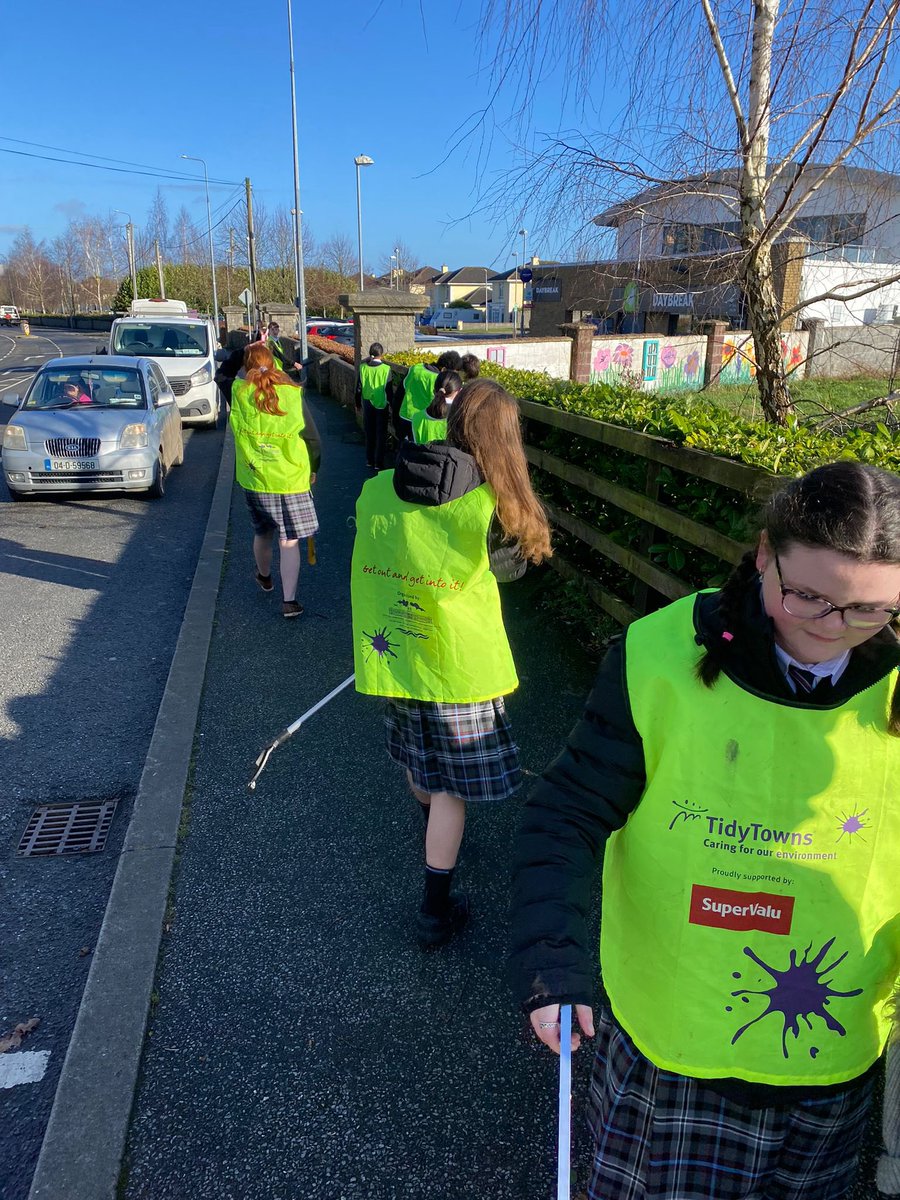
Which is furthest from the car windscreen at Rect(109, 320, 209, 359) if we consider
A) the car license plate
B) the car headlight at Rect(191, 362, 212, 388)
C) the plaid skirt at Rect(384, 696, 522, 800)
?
the plaid skirt at Rect(384, 696, 522, 800)

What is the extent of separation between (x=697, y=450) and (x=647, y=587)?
105 centimetres

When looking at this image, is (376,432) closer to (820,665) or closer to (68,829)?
(68,829)

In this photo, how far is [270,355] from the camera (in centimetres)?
585

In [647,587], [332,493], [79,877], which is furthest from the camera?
[332,493]

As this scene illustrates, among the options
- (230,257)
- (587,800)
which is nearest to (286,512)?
(587,800)

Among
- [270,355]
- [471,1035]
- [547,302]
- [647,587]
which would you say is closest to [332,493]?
[270,355]

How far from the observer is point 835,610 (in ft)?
4.35

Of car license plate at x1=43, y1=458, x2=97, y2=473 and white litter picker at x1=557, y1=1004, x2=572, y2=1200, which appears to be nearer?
white litter picker at x1=557, y1=1004, x2=572, y2=1200

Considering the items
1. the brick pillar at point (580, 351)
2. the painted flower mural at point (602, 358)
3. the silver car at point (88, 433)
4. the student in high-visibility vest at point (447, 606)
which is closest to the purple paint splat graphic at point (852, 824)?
the student in high-visibility vest at point (447, 606)

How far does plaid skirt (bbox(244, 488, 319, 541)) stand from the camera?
584 cm

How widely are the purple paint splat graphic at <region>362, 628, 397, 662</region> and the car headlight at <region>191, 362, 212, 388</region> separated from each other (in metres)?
14.9

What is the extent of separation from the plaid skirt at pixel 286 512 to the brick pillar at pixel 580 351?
17.6 m

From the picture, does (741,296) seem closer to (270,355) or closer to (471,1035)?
(270,355)

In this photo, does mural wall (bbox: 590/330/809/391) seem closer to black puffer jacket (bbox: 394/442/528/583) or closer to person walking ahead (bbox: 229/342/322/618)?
person walking ahead (bbox: 229/342/322/618)
